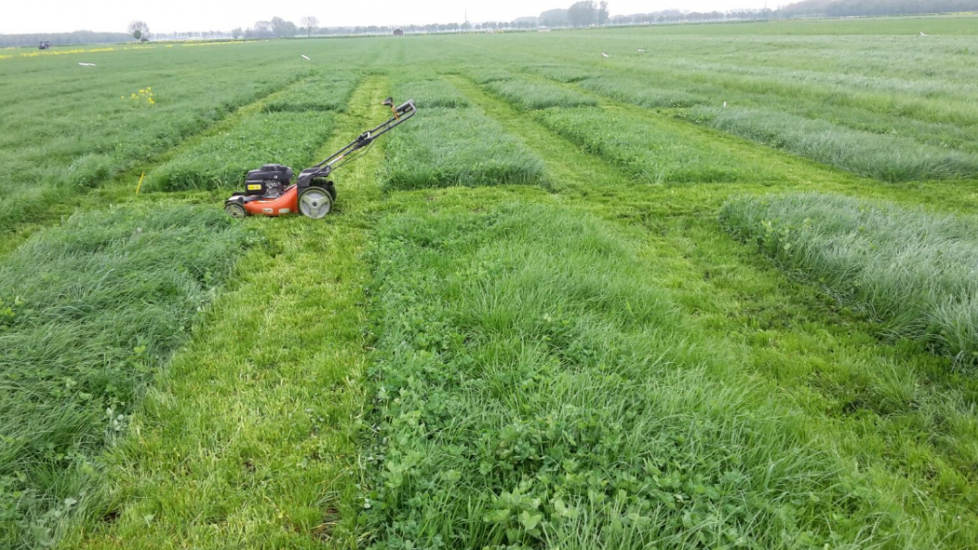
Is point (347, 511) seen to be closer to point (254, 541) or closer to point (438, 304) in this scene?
point (254, 541)

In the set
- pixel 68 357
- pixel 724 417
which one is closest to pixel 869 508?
pixel 724 417

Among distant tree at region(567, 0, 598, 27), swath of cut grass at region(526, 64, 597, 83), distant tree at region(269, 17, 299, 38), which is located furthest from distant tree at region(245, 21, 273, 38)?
swath of cut grass at region(526, 64, 597, 83)

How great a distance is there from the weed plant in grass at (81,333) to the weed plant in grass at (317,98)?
10.0 meters

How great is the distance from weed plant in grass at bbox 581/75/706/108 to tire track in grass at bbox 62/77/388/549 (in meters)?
13.6

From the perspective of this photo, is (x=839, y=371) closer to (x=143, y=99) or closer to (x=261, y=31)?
(x=143, y=99)

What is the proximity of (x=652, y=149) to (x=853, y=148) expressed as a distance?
3623mm

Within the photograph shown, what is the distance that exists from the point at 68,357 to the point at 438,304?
266cm

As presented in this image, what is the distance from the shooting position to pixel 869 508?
2389 millimetres

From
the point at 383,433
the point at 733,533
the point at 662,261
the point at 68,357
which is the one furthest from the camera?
the point at 662,261

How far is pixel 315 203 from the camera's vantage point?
269 inches

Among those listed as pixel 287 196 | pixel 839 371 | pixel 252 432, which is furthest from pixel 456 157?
pixel 839 371

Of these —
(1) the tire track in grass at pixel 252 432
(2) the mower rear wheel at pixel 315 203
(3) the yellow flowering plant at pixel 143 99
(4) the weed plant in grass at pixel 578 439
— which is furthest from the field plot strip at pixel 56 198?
(3) the yellow flowering plant at pixel 143 99

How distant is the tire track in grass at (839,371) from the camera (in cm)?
276

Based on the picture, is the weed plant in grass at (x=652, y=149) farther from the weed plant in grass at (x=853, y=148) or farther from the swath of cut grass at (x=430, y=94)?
the swath of cut grass at (x=430, y=94)
